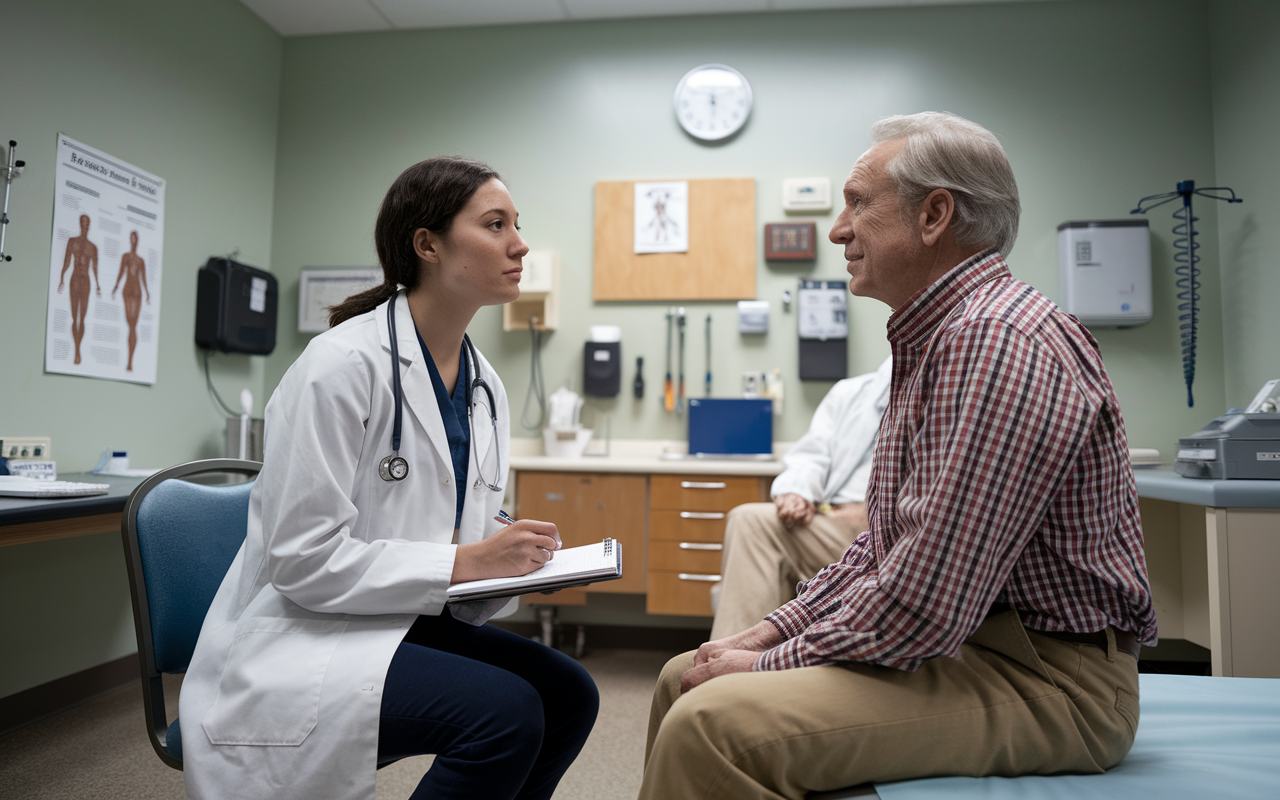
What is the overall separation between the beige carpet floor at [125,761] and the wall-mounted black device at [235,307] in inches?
56.9

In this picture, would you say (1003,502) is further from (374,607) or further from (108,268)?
(108,268)

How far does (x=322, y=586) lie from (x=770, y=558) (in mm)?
1779

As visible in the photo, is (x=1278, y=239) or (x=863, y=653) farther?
(x=1278, y=239)

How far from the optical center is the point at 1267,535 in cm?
179

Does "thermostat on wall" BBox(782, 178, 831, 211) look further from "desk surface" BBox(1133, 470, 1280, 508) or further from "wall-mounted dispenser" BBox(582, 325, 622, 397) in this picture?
"desk surface" BBox(1133, 470, 1280, 508)

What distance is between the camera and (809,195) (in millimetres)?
3518

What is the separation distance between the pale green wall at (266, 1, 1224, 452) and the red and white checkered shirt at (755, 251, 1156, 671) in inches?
102

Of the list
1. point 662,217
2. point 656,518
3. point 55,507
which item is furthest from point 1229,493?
point 55,507

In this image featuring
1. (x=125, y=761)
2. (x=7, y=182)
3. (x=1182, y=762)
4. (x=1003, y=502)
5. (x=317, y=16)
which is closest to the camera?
(x=1003, y=502)

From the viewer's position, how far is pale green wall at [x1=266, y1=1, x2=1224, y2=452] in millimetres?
3363

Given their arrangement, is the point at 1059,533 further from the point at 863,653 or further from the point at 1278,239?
the point at 1278,239

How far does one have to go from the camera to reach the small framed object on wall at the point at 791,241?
3486 millimetres

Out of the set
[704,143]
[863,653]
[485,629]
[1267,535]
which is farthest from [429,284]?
[704,143]

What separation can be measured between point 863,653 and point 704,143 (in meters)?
3.15
